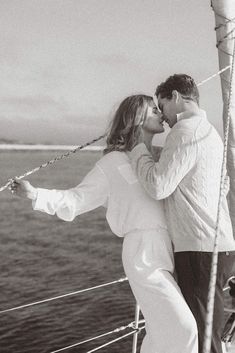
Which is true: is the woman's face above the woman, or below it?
above

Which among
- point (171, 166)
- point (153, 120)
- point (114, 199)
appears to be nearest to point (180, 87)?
point (153, 120)

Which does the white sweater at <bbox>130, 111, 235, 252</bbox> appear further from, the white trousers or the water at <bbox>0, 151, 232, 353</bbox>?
the water at <bbox>0, 151, 232, 353</bbox>

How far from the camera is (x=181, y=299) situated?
1860mm

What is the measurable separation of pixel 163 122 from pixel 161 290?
497 millimetres

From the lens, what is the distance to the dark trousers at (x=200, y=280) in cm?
185

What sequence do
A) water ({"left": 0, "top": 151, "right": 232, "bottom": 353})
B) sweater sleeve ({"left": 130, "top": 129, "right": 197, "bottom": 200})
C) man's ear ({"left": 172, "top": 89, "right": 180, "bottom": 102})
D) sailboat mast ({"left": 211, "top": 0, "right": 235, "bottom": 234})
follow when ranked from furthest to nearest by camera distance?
water ({"left": 0, "top": 151, "right": 232, "bottom": 353})
sailboat mast ({"left": 211, "top": 0, "right": 235, "bottom": 234})
man's ear ({"left": 172, "top": 89, "right": 180, "bottom": 102})
sweater sleeve ({"left": 130, "top": 129, "right": 197, "bottom": 200})

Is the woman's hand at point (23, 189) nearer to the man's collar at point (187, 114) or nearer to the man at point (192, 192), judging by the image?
the man at point (192, 192)

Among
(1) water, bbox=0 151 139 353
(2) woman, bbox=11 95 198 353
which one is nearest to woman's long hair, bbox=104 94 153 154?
(2) woman, bbox=11 95 198 353

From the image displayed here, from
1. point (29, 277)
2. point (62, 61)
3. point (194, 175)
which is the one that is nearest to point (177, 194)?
point (194, 175)

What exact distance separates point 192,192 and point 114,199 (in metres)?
0.25

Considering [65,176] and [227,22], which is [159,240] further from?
[65,176]

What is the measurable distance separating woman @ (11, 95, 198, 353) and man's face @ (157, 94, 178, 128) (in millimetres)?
30

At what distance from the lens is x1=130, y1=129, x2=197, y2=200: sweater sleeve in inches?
70.7

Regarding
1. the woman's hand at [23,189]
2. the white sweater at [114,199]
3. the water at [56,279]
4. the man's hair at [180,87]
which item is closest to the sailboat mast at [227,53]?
the man's hair at [180,87]
